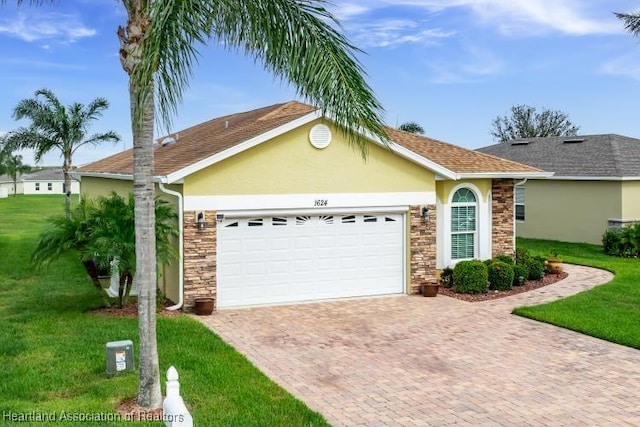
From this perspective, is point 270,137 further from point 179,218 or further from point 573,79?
point 573,79

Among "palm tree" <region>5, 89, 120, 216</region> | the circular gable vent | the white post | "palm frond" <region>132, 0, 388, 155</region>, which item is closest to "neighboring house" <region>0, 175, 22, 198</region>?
"palm tree" <region>5, 89, 120, 216</region>

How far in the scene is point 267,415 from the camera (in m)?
7.66

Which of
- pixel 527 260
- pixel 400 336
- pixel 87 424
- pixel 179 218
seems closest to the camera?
pixel 87 424

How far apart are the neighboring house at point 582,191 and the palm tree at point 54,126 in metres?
19.9

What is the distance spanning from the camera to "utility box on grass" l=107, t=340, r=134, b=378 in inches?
356

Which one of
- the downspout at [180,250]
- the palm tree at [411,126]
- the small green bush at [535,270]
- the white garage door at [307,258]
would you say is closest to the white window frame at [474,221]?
the small green bush at [535,270]

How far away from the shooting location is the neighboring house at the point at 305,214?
1378 cm

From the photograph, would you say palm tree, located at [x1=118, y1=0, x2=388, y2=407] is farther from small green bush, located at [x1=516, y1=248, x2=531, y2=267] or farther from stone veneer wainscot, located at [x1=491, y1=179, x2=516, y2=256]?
small green bush, located at [x1=516, y1=248, x2=531, y2=267]

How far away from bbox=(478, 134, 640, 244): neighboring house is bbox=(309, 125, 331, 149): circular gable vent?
46.5ft

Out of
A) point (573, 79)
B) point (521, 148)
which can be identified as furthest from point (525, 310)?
point (573, 79)

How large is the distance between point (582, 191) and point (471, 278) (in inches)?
476

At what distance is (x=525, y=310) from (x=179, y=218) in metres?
7.51

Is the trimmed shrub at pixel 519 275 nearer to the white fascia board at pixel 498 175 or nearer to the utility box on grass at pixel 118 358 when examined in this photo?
the white fascia board at pixel 498 175

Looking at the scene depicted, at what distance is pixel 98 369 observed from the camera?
9.42 meters
